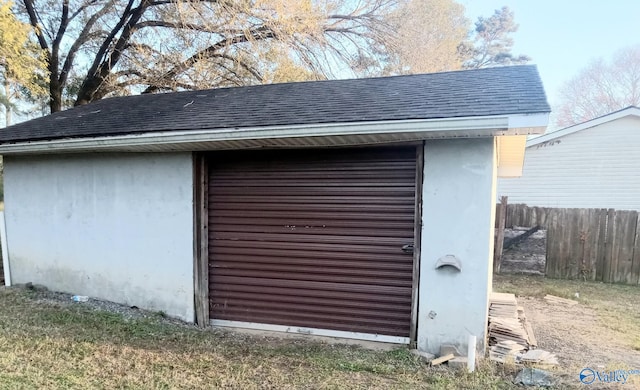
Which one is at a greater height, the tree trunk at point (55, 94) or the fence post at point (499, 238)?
the tree trunk at point (55, 94)

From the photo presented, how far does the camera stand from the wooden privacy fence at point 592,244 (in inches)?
329

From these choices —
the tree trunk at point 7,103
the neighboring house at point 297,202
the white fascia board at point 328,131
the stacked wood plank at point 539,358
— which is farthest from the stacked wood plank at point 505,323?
the tree trunk at point 7,103

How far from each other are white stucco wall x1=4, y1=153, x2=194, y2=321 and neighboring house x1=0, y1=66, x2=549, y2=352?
0.02 meters

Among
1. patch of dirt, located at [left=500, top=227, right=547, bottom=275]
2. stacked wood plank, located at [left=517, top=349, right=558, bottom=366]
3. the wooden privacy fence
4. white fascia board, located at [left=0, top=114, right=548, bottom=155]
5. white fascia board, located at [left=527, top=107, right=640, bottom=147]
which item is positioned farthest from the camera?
white fascia board, located at [left=527, top=107, right=640, bottom=147]

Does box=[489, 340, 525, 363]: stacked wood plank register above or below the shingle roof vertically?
below

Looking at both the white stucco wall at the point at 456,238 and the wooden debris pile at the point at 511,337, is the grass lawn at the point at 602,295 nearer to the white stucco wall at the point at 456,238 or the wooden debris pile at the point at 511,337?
the wooden debris pile at the point at 511,337

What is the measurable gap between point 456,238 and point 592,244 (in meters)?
6.31

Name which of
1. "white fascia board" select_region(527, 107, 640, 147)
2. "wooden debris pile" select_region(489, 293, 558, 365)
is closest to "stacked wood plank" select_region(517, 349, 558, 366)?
"wooden debris pile" select_region(489, 293, 558, 365)

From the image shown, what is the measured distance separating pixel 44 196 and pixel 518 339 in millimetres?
6969

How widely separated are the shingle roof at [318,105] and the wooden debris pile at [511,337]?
242 cm

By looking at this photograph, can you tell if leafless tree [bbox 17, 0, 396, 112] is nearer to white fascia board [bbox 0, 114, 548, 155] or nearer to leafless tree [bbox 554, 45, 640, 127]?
white fascia board [bbox 0, 114, 548, 155]

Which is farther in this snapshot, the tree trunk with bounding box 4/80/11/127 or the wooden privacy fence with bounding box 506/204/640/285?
the tree trunk with bounding box 4/80/11/127

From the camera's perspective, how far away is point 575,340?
194 inches

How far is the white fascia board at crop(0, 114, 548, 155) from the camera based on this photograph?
365cm
